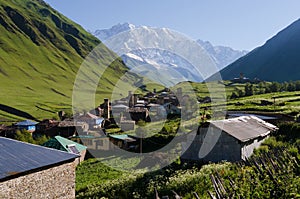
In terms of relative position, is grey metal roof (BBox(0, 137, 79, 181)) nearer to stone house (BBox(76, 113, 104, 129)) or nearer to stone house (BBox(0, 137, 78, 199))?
stone house (BBox(0, 137, 78, 199))

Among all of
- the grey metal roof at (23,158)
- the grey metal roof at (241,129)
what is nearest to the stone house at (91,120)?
the grey metal roof at (241,129)

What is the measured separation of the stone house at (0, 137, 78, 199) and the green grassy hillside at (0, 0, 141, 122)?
270 ft

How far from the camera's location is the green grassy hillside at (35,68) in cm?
10956

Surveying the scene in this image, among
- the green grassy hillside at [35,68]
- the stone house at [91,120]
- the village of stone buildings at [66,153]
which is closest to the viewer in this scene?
the village of stone buildings at [66,153]

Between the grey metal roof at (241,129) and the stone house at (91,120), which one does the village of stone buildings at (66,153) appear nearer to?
the grey metal roof at (241,129)

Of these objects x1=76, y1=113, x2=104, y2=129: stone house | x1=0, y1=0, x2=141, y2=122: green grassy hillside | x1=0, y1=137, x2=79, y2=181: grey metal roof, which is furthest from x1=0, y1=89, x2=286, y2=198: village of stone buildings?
x1=0, y1=0, x2=141, y2=122: green grassy hillside

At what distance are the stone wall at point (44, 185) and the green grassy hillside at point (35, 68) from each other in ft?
271

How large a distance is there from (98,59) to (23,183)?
17925cm

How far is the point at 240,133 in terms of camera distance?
21391 millimetres

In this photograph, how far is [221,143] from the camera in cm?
2073

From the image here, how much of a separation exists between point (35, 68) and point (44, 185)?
150 metres

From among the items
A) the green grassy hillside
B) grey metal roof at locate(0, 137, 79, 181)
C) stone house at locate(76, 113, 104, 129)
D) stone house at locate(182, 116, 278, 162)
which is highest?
the green grassy hillside

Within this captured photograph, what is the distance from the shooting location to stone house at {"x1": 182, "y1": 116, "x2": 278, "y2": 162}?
20.4m

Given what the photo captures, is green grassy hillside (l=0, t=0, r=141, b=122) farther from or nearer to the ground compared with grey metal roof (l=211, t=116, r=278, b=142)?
farther from the ground
